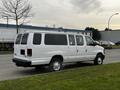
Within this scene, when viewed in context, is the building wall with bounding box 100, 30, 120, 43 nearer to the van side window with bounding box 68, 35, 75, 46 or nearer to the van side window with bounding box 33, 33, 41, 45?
the van side window with bounding box 68, 35, 75, 46

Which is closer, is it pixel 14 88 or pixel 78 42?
pixel 14 88

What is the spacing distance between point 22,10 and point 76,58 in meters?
27.8

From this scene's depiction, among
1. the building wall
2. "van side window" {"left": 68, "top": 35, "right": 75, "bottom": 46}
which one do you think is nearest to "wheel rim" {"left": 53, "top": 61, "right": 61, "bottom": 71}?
"van side window" {"left": 68, "top": 35, "right": 75, "bottom": 46}

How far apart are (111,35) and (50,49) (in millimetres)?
77230

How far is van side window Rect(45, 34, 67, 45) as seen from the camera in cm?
1259

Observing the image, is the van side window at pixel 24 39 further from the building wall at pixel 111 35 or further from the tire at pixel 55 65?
the building wall at pixel 111 35

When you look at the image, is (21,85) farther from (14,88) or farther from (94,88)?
(94,88)

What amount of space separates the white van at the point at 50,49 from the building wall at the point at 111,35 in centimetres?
7322

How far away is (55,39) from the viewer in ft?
42.8

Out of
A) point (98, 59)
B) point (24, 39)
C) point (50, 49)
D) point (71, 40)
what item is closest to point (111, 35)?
point (98, 59)

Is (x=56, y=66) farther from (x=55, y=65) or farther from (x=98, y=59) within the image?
(x=98, y=59)

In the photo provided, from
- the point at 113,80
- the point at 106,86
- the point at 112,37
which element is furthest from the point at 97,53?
the point at 112,37

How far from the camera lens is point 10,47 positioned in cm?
4028

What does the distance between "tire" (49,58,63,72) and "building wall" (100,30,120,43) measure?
7508 cm
